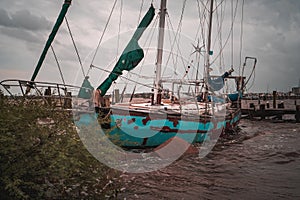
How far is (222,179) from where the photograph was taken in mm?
7328

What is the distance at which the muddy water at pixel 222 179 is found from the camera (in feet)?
20.1

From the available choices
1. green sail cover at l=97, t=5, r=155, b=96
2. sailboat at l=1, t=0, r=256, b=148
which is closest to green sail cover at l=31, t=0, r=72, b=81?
sailboat at l=1, t=0, r=256, b=148

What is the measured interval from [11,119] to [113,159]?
77.3 inches

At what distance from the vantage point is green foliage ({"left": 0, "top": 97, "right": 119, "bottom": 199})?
3.71 meters

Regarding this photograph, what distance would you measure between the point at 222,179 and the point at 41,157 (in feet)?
16.9

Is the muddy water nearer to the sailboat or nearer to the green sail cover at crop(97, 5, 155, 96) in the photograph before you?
the sailboat

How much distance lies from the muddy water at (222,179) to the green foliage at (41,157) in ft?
5.43

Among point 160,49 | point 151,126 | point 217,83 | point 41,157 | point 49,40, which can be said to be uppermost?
point 160,49

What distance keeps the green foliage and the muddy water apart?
1.66 metres

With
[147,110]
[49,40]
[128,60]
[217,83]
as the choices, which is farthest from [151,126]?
[217,83]

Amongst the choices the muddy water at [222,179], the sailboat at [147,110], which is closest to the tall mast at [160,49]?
the sailboat at [147,110]

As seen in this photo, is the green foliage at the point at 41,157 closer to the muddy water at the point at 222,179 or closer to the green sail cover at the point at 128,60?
the muddy water at the point at 222,179

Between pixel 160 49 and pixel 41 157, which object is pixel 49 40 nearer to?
pixel 160 49

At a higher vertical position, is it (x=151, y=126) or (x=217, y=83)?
(x=217, y=83)
